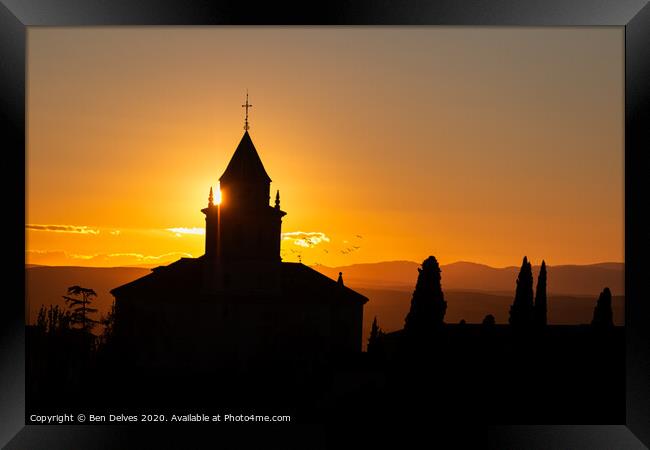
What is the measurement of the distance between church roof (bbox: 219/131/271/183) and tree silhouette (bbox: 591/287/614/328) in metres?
7.30

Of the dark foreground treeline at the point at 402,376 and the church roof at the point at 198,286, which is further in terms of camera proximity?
the church roof at the point at 198,286

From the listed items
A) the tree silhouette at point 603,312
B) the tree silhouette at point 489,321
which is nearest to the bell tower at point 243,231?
the tree silhouette at point 489,321

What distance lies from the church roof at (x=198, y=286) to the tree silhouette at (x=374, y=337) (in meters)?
2.60

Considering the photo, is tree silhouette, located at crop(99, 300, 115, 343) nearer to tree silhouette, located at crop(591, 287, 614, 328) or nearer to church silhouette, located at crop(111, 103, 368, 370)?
church silhouette, located at crop(111, 103, 368, 370)

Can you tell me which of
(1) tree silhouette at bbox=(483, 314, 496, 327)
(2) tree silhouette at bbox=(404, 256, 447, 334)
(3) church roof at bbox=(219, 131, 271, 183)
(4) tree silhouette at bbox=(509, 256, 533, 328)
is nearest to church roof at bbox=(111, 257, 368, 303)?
(2) tree silhouette at bbox=(404, 256, 447, 334)

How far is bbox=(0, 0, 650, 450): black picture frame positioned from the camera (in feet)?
36.8

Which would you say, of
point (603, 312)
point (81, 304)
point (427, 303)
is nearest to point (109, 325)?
point (81, 304)

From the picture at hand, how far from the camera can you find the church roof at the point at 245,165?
14423 millimetres

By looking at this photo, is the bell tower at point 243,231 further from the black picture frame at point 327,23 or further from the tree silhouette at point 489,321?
the black picture frame at point 327,23

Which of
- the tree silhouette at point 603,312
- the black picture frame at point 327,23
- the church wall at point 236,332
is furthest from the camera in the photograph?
the church wall at point 236,332

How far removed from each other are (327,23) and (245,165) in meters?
6.28

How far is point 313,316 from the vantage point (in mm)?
24375

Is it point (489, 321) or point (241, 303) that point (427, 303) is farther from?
point (241, 303)

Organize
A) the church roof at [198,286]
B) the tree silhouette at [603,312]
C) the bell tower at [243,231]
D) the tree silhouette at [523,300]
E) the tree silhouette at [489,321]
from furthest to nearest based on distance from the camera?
the church roof at [198,286] < the bell tower at [243,231] < the tree silhouette at [489,321] < the tree silhouette at [523,300] < the tree silhouette at [603,312]
